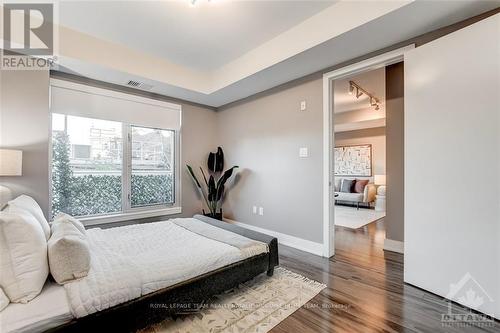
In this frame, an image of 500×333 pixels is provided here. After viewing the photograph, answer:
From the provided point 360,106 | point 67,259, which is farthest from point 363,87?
point 67,259

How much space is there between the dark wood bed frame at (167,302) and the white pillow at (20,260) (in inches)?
11.0

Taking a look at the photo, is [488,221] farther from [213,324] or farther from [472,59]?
[213,324]

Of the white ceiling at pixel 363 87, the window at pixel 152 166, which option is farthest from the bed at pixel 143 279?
the white ceiling at pixel 363 87

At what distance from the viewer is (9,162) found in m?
2.17

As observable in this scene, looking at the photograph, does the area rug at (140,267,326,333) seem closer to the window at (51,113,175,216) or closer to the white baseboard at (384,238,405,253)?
the white baseboard at (384,238,405,253)

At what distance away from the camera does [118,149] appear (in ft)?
11.4

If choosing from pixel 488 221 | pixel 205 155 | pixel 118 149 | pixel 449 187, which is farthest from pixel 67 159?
pixel 488 221

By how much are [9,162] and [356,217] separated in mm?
5744

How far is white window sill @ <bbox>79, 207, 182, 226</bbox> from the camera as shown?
315cm

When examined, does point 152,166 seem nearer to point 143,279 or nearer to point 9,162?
point 9,162

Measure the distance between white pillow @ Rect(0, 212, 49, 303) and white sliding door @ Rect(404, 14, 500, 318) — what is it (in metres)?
2.82

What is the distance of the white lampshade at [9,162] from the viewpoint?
2.13m

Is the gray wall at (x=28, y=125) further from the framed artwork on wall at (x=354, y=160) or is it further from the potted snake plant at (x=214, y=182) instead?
the framed artwork on wall at (x=354, y=160)

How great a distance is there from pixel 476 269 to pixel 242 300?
6.01 ft
